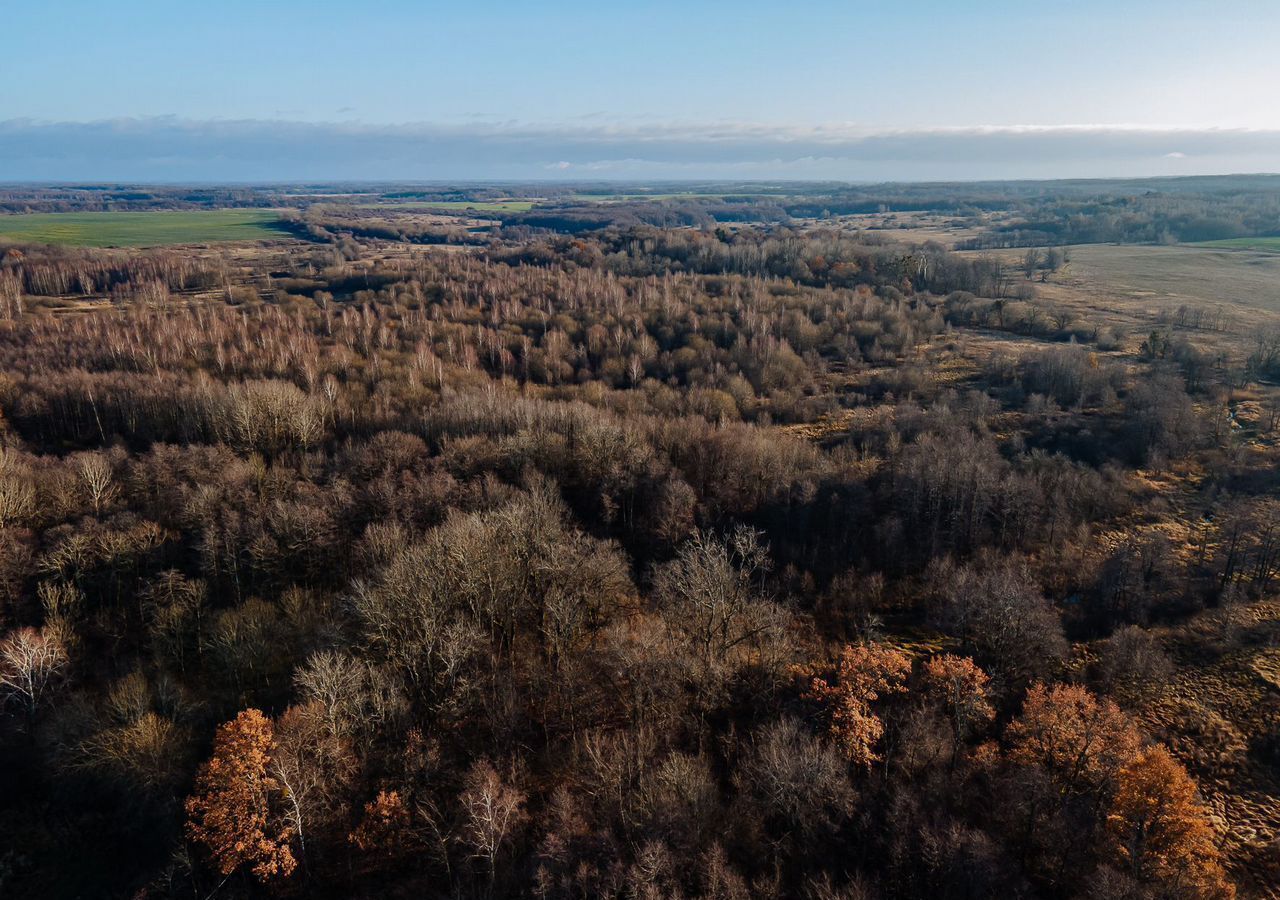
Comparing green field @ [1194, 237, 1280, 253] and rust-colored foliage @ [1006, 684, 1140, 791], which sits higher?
Result: green field @ [1194, 237, 1280, 253]

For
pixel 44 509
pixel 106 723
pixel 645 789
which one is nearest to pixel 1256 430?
pixel 645 789

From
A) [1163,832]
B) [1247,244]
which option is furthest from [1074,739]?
[1247,244]

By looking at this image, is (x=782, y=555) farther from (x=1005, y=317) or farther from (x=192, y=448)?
(x=1005, y=317)

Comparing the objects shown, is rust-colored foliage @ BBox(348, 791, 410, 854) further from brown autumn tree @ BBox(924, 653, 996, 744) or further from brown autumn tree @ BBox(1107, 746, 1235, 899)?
brown autumn tree @ BBox(1107, 746, 1235, 899)

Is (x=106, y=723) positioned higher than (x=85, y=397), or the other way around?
(x=85, y=397)

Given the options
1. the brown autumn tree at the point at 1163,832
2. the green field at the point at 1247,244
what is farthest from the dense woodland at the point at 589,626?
the green field at the point at 1247,244

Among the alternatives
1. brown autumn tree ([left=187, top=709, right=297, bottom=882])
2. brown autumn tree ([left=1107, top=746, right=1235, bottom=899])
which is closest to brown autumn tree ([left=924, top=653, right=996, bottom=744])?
brown autumn tree ([left=1107, top=746, right=1235, bottom=899])

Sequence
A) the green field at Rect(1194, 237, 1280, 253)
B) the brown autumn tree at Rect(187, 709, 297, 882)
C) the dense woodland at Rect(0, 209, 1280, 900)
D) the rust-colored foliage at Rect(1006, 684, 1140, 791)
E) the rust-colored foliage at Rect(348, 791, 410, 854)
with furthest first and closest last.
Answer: the green field at Rect(1194, 237, 1280, 253)
the rust-colored foliage at Rect(1006, 684, 1140, 791)
the rust-colored foliage at Rect(348, 791, 410, 854)
the dense woodland at Rect(0, 209, 1280, 900)
the brown autumn tree at Rect(187, 709, 297, 882)
